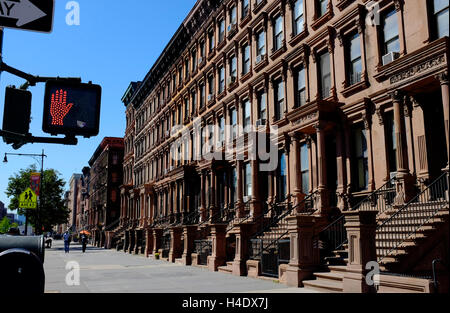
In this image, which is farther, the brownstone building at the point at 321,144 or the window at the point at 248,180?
the window at the point at 248,180

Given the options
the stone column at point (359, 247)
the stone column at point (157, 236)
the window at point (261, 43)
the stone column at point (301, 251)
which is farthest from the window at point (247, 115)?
the stone column at point (359, 247)

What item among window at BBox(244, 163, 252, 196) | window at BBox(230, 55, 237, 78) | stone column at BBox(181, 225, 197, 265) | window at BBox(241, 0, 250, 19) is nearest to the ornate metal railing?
stone column at BBox(181, 225, 197, 265)

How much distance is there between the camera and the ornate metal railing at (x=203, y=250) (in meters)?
20.5

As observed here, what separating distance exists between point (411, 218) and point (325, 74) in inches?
319

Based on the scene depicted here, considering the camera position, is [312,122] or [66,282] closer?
[66,282]

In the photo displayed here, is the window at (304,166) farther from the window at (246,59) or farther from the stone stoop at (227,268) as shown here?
the window at (246,59)

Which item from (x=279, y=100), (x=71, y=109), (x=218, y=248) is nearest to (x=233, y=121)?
(x=279, y=100)

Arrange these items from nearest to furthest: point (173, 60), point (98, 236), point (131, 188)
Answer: point (173, 60) → point (131, 188) → point (98, 236)

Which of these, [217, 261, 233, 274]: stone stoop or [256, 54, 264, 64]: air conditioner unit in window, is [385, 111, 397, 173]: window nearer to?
[217, 261, 233, 274]: stone stoop

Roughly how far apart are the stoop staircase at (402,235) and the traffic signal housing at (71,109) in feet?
27.8

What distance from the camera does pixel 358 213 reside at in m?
10.4
